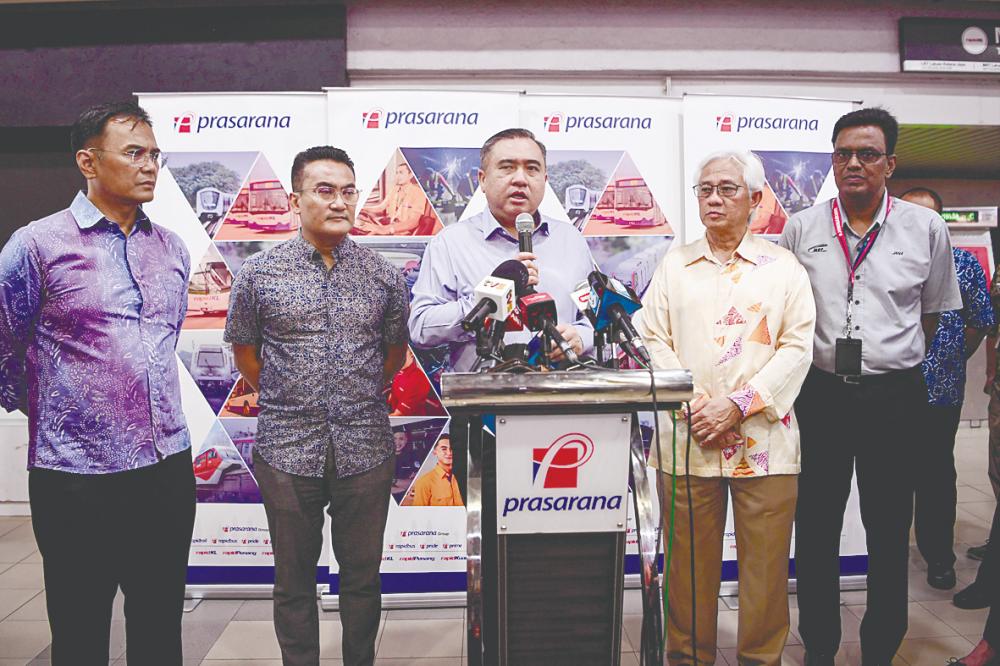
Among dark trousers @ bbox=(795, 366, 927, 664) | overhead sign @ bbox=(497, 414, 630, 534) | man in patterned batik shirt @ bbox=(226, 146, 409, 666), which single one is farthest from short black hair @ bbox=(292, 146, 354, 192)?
dark trousers @ bbox=(795, 366, 927, 664)

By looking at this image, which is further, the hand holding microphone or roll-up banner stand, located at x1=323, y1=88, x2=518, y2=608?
roll-up banner stand, located at x1=323, y1=88, x2=518, y2=608

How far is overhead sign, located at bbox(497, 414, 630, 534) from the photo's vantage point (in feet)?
4.81

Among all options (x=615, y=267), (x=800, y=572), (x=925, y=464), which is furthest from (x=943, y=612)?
(x=615, y=267)

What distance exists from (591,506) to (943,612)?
2497mm

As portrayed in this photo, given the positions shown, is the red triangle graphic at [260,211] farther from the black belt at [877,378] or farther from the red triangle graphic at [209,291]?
the black belt at [877,378]

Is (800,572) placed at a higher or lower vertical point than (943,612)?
higher

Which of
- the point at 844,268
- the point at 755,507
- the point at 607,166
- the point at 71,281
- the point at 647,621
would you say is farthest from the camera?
the point at 607,166

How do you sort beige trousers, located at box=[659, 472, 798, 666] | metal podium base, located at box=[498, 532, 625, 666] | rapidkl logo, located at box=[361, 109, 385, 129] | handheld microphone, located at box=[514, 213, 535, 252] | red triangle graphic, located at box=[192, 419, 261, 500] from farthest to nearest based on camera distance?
red triangle graphic, located at box=[192, 419, 261, 500], rapidkl logo, located at box=[361, 109, 385, 129], beige trousers, located at box=[659, 472, 798, 666], handheld microphone, located at box=[514, 213, 535, 252], metal podium base, located at box=[498, 532, 625, 666]

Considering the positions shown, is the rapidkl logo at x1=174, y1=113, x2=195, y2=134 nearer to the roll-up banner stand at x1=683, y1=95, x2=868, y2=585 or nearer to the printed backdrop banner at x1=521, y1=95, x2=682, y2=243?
the printed backdrop banner at x1=521, y1=95, x2=682, y2=243

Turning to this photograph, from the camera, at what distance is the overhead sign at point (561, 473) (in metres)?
1.47

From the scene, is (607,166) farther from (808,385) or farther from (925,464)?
(925,464)

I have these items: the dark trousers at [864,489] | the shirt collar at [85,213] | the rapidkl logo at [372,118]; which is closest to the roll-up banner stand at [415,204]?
the rapidkl logo at [372,118]

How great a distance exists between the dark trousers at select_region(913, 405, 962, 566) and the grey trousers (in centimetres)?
283

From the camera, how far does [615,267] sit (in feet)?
10.5
